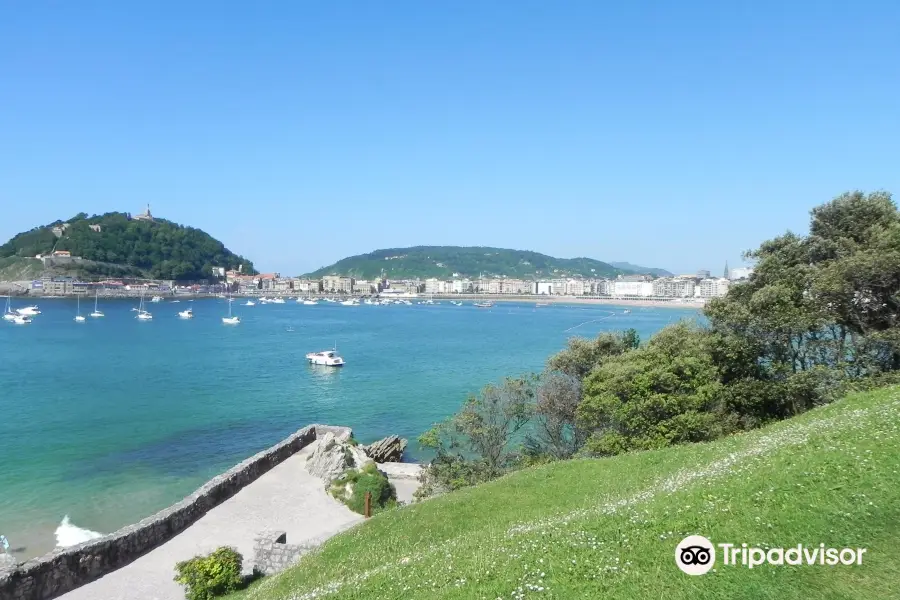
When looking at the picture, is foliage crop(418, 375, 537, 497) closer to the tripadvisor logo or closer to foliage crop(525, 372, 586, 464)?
foliage crop(525, 372, 586, 464)

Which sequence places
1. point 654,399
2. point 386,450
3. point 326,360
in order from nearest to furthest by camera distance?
point 654,399 → point 386,450 → point 326,360

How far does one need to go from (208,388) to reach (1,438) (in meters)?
17.3

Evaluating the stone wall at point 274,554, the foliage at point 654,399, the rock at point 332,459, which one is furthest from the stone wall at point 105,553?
the foliage at point 654,399

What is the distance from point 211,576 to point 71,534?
37.1 ft

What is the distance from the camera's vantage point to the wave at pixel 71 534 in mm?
19017

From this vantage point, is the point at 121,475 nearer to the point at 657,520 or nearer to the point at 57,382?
the point at 657,520

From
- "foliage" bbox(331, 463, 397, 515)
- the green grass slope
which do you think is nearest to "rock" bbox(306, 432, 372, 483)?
"foliage" bbox(331, 463, 397, 515)

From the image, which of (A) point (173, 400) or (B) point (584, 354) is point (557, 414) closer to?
(B) point (584, 354)

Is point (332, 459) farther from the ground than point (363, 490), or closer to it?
farther from the ground

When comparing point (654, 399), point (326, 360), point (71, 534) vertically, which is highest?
point (654, 399)

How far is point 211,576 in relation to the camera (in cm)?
1202

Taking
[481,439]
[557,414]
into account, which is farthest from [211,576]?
[557,414]

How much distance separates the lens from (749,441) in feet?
40.4

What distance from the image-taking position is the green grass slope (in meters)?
5.93
